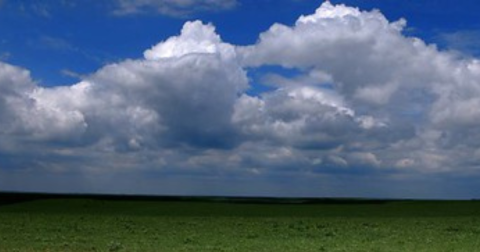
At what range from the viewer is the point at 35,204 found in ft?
327

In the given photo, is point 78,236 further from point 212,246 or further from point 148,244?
point 212,246

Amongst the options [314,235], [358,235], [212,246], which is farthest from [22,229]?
[358,235]

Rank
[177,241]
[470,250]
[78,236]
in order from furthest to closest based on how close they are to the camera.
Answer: [78,236] < [177,241] < [470,250]

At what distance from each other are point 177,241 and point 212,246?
12.0 ft

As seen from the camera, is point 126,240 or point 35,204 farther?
point 35,204

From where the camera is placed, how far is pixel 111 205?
334 ft

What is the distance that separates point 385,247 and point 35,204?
247ft

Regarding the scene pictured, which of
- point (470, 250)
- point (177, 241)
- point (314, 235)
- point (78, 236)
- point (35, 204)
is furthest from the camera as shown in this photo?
point (35, 204)

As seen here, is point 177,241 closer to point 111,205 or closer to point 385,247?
point 385,247

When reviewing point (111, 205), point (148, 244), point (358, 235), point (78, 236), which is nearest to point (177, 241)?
point (148, 244)

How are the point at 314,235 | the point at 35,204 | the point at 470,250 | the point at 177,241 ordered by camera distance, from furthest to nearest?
the point at 35,204 < the point at 314,235 < the point at 177,241 < the point at 470,250

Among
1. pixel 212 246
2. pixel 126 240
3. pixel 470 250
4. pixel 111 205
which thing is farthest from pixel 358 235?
pixel 111 205

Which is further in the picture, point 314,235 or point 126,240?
point 314,235

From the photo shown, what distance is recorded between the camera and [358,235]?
1769 inches
